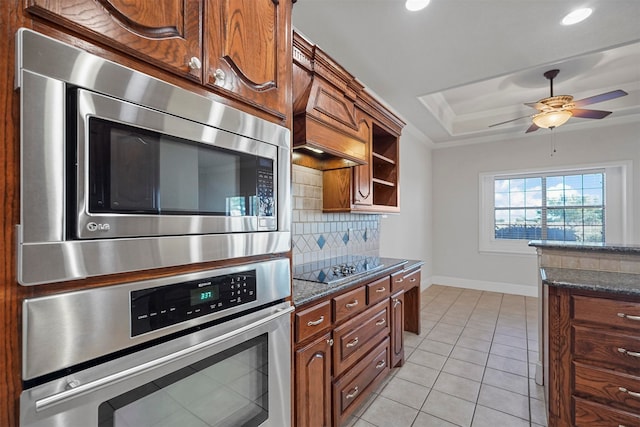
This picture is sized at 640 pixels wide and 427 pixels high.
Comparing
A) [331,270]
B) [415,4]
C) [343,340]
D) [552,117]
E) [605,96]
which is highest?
[415,4]

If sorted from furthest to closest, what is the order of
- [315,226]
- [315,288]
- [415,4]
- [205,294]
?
1. [315,226]
2. [415,4]
3. [315,288]
4. [205,294]

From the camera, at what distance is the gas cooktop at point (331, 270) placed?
1883mm

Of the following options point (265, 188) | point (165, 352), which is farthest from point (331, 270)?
point (165, 352)

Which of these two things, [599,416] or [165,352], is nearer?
[165,352]

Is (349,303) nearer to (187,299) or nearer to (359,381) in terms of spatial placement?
(359,381)

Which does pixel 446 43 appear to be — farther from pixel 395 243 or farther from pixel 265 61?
pixel 395 243

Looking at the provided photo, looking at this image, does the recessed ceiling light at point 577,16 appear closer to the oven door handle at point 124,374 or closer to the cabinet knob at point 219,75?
the cabinet knob at point 219,75

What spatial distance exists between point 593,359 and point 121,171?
2324mm

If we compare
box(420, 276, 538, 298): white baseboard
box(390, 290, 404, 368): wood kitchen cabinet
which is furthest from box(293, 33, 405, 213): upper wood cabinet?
box(420, 276, 538, 298): white baseboard

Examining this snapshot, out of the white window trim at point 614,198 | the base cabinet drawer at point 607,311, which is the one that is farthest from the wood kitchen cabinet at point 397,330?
the white window trim at point 614,198

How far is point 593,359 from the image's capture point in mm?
1567

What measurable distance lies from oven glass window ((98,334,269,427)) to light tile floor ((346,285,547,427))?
117 centimetres

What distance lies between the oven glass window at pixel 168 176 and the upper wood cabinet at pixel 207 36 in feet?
0.68

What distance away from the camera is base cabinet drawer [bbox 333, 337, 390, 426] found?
172 centimetres
